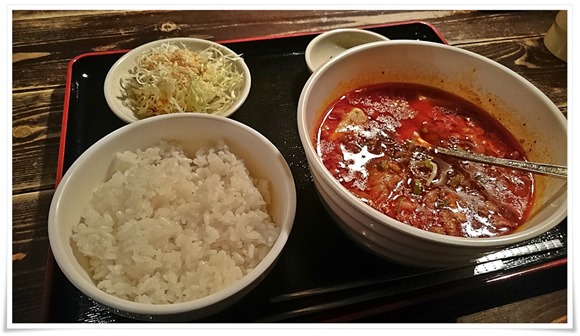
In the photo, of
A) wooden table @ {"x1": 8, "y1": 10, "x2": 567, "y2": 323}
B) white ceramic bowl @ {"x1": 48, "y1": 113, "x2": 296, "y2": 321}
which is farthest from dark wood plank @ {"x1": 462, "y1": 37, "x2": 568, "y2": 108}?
white ceramic bowl @ {"x1": 48, "y1": 113, "x2": 296, "y2": 321}

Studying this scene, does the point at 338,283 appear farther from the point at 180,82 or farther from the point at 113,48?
the point at 113,48

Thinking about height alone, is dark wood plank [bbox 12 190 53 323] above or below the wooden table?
below

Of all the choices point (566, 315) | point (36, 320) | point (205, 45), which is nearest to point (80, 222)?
point (36, 320)

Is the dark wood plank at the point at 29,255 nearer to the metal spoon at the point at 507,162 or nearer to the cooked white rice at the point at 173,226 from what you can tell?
the cooked white rice at the point at 173,226

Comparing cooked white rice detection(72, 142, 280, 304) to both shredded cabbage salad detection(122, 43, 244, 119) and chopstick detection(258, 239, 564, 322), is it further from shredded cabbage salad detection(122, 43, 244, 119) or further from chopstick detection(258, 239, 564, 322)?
shredded cabbage salad detection(122, 43, 244, 119)

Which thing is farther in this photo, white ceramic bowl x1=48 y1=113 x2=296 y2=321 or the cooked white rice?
the cooked white rice

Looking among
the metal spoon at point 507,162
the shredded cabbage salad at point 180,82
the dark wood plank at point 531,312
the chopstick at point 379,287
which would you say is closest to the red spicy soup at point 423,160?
the metal spoon at point 507,162
